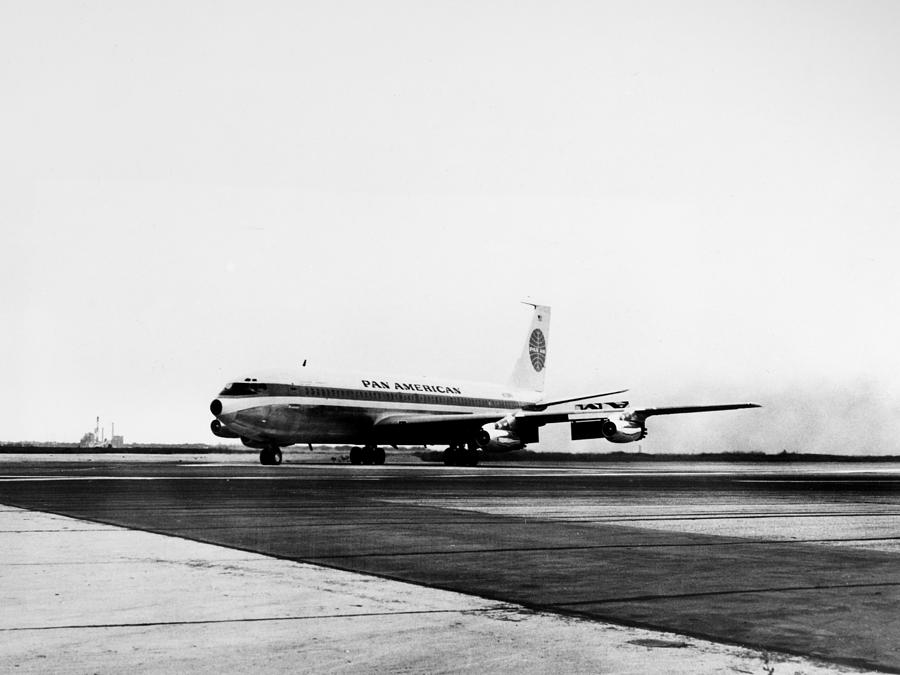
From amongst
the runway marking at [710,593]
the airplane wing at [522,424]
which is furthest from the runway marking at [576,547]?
the airplane wing at [522,424]

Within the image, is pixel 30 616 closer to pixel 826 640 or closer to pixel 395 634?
pixel 395 634

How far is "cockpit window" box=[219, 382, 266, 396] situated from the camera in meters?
44.5

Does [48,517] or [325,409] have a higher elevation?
[325,409]

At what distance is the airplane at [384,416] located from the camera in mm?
44531

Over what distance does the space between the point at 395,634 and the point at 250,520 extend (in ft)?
26.1

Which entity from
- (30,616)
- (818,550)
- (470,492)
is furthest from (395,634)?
(470,492)

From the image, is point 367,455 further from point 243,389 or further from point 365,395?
point 243,389

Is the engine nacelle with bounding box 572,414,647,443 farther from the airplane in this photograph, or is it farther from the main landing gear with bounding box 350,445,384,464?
the main landing gear with bounding box 350,445,384,464

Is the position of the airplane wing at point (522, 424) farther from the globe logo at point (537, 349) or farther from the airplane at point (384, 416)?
the globe logo at point (537, 349)

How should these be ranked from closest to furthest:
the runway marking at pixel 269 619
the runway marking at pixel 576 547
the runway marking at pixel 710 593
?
the runway marking at pixel 269 619, the runway marking at pixel 710 593, the runway marking at pixel 576 547

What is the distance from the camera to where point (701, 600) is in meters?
7.28

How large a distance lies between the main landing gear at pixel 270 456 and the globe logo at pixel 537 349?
23.1m

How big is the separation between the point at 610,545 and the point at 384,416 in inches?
1584

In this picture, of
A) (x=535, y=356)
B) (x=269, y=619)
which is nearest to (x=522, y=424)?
(x=535, y=356)
